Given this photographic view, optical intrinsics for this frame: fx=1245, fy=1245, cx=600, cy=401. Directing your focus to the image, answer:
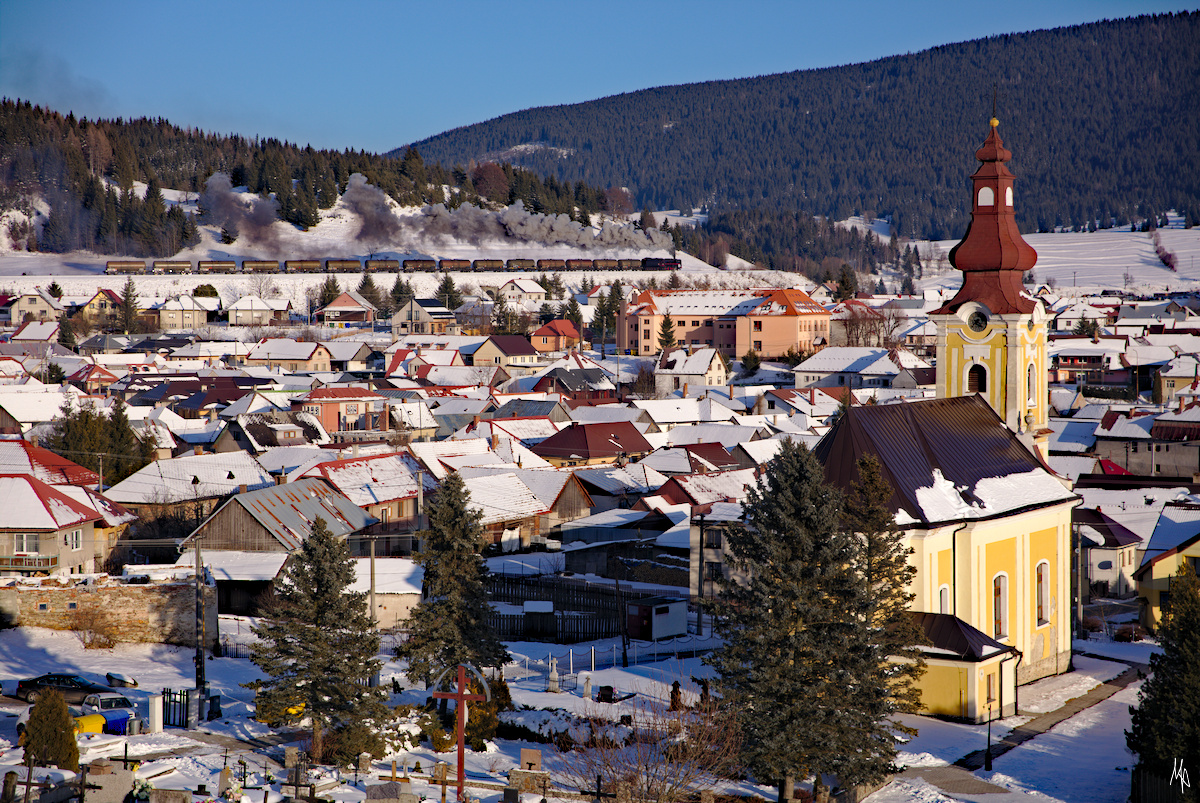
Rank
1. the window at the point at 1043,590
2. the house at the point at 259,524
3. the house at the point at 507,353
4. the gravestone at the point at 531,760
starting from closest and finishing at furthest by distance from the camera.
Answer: the gravestone at the point at 531,760 < the window at the point at 1043,590 < the house at the point at 259,524 < the house at the point at 507,353

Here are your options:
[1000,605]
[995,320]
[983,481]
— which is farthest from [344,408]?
[1000,605]

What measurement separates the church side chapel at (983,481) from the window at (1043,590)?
0.02 meters

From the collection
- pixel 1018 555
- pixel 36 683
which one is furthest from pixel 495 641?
pixel 1018 555

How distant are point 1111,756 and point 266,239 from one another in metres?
157

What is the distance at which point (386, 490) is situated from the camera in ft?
129

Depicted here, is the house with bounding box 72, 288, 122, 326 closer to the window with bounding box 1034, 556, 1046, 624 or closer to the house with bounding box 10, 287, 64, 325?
the house with bounding box 10, 287, 64, 325

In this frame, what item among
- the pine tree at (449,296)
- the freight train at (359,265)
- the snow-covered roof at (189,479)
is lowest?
the snow-covered roof at (189,479)

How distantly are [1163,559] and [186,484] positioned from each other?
29767mm

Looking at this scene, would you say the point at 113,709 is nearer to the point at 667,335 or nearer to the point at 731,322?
the point at 667,335

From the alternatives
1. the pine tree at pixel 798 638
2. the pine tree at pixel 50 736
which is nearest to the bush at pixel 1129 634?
the pine tree at pixel 798 638

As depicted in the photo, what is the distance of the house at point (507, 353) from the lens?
3637 inches

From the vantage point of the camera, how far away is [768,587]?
61.2ft

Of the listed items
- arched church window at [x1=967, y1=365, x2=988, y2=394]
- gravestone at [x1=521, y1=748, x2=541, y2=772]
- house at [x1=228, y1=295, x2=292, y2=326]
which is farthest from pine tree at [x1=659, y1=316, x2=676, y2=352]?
gravestone at [x1=521, y1=748, x2=541, y2=772]

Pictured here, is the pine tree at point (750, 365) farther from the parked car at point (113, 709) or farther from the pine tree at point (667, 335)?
the parked car at point (113, 709)
